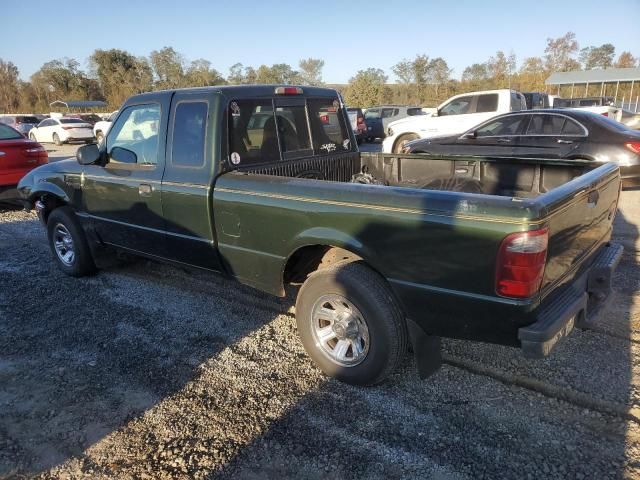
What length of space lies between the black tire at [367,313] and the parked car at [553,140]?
5.10 meters

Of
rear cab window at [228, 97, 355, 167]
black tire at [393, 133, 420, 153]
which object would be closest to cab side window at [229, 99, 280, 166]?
rear cab window at [228, 97, 355, 167]

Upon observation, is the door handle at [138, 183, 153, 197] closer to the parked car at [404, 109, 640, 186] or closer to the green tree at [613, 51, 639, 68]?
the parked car at [404, 109, 640, 186]

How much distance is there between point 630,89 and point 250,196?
45.9 meters

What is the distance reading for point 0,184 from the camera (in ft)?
27.1

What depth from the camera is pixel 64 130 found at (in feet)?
77.0

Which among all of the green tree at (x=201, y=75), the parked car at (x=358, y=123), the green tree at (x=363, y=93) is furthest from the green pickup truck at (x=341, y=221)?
the green tree at (x=201, y=75)

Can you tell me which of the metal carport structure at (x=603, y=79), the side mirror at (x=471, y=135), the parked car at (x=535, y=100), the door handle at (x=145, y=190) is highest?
the metal carport structure at (x=603, y=79)

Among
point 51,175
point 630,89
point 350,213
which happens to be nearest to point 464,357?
point 350,213

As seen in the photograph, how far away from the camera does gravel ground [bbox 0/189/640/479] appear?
2.51 meters

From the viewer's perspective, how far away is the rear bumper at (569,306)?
2424 millimetres

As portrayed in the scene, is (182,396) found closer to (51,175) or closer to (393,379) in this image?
(393,379)

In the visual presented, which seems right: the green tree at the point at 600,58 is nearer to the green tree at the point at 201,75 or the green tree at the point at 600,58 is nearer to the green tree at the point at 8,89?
the green tree at the point at 201,75

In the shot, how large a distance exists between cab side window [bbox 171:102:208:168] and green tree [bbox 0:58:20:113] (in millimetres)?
63266

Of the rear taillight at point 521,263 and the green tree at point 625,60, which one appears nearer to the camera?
the rear taillight at point 521,263
